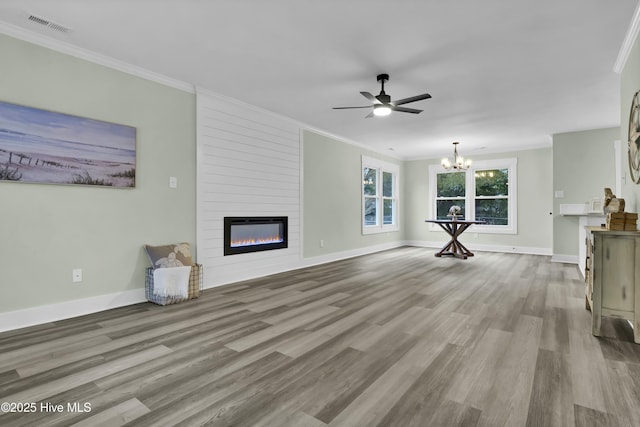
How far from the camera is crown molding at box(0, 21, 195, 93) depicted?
271 cm

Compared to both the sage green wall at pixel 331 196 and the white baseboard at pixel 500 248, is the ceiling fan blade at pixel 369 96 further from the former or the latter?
the white baseboard at pixel 500 248

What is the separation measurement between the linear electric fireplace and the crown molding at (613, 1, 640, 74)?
4.40 m

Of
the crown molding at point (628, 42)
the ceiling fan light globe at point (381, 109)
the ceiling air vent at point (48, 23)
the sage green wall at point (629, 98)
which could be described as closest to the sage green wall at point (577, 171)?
the sage green wall at point (629, 98)

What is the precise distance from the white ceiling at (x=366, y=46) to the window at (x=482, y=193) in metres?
3.07

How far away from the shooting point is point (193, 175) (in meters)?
4.01

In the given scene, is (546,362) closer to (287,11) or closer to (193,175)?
(287,11)

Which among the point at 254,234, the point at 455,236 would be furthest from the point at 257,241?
the point at 455,236

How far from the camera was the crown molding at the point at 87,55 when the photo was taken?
2.71 meters

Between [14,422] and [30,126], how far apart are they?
2.38m

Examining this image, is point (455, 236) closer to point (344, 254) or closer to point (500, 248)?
point (500, 248)

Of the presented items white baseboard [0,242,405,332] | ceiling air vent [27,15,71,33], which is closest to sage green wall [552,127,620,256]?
white baseboard [0,242,405,332]

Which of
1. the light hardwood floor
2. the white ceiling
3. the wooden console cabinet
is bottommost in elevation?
the light hardwood floor

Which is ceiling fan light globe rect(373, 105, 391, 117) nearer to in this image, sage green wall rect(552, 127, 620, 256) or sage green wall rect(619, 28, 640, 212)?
sage green wall rect(619, 28, 640, 212)

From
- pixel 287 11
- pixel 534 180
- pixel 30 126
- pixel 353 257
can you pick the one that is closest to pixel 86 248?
pixel 30 126
